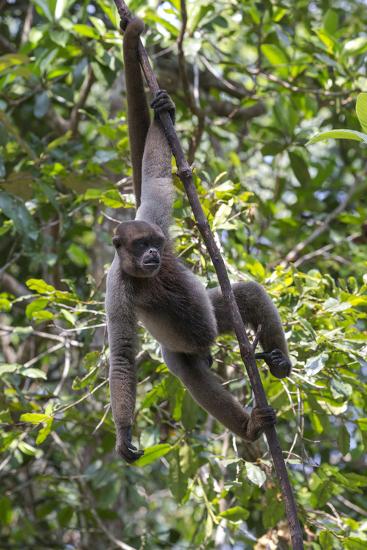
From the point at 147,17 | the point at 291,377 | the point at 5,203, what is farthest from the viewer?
the point at 147,17

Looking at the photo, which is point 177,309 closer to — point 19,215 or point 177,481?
point 177,481

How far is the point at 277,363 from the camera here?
495cm

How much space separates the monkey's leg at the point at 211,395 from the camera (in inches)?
197

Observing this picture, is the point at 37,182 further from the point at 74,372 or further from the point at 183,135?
the point at 74,372

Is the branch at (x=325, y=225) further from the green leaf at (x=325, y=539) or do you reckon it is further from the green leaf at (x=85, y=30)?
the green leaf at (x=325, y=539)

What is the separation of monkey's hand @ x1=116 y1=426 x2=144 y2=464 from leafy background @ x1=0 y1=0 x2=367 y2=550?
677 mm

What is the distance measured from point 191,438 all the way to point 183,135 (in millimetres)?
3566

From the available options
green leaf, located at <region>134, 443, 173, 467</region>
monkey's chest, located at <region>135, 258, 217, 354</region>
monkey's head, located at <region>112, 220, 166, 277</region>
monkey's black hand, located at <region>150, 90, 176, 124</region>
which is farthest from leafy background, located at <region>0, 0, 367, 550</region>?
monkey's black hand, located at <region>150, 90, 176, 124</region>

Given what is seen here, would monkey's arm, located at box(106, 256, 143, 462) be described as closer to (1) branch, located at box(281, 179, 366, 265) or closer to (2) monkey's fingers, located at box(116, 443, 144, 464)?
(2) monkey's fingers, located at box(116, 443, 144, 464)

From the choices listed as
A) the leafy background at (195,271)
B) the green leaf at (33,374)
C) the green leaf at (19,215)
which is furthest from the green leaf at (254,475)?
the green leaf at (19,215)

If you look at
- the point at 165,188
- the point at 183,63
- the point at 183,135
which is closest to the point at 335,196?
the point at 183,135

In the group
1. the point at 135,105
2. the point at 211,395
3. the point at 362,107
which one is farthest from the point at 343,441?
the point at 135,105

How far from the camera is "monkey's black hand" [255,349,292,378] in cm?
495

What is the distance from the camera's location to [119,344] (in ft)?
16.6
